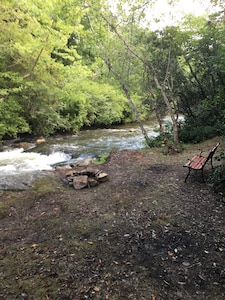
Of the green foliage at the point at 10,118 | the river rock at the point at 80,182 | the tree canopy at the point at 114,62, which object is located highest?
the tree canopy at the point at 114,62

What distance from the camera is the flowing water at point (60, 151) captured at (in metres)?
9.55

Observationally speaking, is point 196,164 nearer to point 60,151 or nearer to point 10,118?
point 60,151

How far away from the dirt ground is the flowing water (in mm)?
3373

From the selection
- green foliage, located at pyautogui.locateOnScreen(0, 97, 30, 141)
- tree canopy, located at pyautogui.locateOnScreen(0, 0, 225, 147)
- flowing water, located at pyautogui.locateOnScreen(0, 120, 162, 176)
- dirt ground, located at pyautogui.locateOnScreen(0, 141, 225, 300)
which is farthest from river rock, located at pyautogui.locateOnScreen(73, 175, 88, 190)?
green foliage, located at pyautogui.locateOnScreen(0, 97, 30, 141)

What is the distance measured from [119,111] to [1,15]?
12.6 metres

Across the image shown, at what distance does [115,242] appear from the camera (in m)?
3.85

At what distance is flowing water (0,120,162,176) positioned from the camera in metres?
9.55

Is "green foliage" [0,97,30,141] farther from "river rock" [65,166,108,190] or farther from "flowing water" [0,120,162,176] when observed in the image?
"river rock" [65,166,108,190]

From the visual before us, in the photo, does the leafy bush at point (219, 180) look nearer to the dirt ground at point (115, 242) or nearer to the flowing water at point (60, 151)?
the dirt ground at point (115, 242)

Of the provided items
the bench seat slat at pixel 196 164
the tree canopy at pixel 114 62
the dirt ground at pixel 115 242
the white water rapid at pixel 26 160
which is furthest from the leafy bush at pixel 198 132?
the white water rapid at pixel 26 160

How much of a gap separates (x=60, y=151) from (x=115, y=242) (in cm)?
891

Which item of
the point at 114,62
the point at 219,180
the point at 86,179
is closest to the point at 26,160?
the point at 86,179

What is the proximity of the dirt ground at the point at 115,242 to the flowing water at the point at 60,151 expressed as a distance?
337 centimetres

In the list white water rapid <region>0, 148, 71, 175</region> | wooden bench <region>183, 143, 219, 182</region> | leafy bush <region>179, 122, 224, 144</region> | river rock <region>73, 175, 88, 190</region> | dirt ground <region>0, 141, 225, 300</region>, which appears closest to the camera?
dirt ground <region>0, 141, 225, 300</region>
